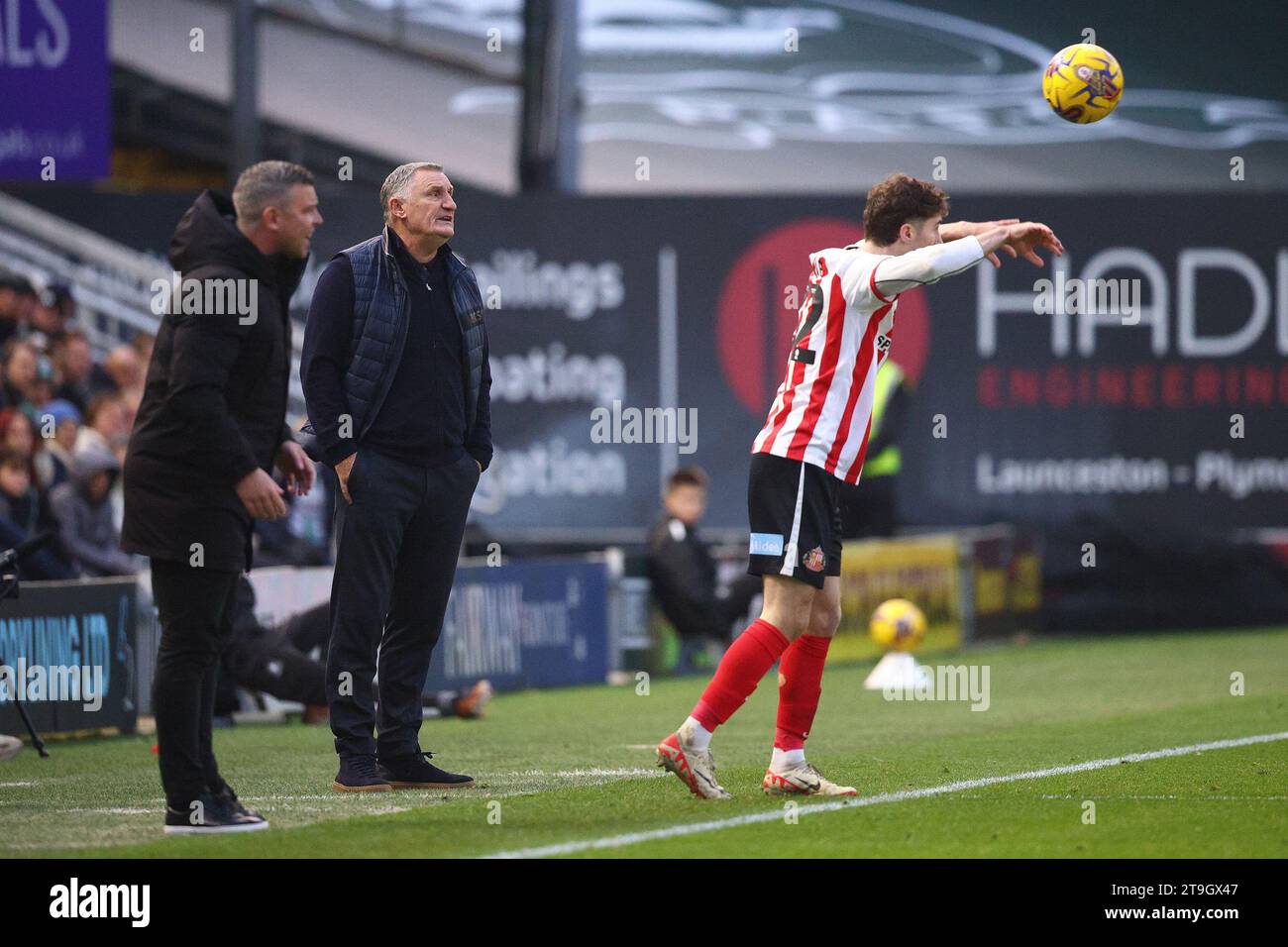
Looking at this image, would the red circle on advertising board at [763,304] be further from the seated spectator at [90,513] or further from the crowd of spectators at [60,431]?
the seated spectator at [90,513]

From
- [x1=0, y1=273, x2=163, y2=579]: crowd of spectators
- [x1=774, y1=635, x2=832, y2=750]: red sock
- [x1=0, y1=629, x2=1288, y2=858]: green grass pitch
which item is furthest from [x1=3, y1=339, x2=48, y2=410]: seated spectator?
[x1=774, y1=635, x2=832, y2=750]: red sock

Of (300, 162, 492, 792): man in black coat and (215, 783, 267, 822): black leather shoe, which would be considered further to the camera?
(300, 162, 492, 792): man in black coat

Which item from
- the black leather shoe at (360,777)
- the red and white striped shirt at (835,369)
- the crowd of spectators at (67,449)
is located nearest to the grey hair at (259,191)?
the red and white striped shirt at (835,369)

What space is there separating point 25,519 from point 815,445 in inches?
261

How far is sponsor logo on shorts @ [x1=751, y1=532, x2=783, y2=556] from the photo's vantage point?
7.24m

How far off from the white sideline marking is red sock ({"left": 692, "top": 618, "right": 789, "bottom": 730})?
0.41 metres

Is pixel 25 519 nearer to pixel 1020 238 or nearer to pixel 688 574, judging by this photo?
pixel 688 574

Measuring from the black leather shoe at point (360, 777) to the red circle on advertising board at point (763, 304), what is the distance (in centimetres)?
1103

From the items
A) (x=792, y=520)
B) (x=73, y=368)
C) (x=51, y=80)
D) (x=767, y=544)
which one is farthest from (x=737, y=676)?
(x=51, y=80)

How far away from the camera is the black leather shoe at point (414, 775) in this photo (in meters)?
7.81

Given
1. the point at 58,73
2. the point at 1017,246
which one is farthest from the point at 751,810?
the point at 58,73

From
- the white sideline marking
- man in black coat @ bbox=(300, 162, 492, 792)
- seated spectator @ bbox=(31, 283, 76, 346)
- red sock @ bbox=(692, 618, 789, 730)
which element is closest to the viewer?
the white sideline marking

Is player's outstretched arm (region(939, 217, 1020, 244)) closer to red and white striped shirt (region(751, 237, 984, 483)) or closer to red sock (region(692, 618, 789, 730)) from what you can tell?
red and white striped shirt (region(751, 237, 984, 483))

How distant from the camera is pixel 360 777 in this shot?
7746 mm
